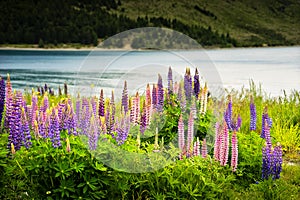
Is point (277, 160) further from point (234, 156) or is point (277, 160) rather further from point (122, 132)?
point (122, 132)

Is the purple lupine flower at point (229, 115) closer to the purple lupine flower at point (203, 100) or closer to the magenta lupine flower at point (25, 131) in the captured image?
the purple lupine flower at point (203, 100)

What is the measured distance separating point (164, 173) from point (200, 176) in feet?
1.45

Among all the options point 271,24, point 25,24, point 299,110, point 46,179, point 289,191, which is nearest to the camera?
point 46,179

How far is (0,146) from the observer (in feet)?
18.2

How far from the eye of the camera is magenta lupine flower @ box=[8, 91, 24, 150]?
5488mm

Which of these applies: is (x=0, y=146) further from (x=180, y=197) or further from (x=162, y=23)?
(x=162, y=23)

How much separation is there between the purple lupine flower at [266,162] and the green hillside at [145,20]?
317 feet

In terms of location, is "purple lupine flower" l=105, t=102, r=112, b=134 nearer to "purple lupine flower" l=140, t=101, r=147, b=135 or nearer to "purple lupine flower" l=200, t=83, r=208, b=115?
"purple lupine flower" l=140, t=101, r=147, b=135

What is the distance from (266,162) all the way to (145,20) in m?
119

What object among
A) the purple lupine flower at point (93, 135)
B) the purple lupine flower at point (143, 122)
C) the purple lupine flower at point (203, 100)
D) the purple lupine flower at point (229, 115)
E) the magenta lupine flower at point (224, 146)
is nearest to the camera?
the purple lupine flower at point (93, 135)

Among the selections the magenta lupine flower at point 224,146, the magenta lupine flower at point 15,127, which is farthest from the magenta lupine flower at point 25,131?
the magenta lupine flower at point 224,146

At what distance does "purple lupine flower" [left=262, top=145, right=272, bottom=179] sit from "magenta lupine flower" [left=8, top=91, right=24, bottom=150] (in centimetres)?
328

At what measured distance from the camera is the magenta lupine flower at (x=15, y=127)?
18.0 feet

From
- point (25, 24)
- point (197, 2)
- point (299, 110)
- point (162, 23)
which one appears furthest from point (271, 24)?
point (299, 110)
